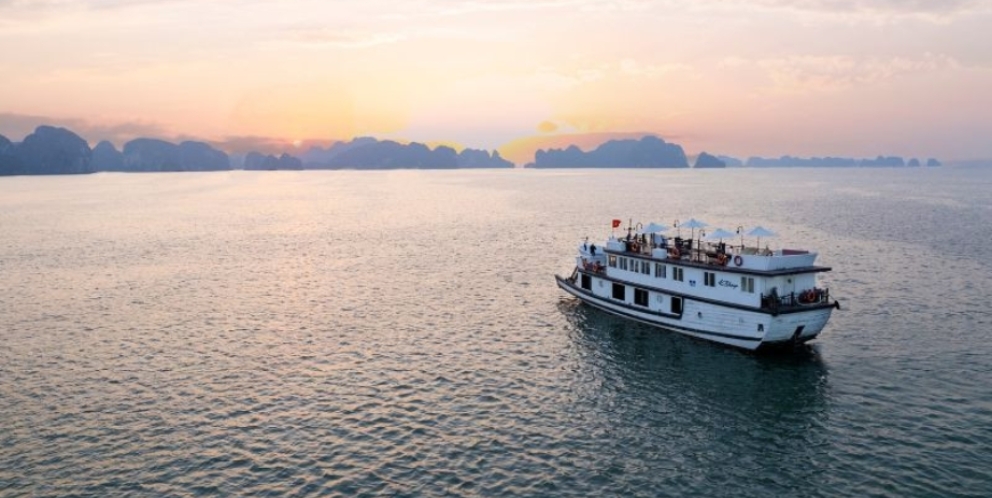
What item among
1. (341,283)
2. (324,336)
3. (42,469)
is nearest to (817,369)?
(324,336)

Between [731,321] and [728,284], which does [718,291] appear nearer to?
[728,284]

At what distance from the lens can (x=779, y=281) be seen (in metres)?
53.8

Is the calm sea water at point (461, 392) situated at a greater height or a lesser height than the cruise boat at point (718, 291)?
lesser

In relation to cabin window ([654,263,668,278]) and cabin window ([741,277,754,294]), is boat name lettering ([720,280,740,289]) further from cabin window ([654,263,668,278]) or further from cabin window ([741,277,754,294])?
cabin window ([654,263,668,278])

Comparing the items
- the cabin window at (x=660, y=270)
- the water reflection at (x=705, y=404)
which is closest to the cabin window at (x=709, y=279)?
the cabin window at (x=660, y=270)

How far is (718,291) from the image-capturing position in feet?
186

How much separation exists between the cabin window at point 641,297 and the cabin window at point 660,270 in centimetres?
230

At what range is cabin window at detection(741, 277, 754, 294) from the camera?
54.0m

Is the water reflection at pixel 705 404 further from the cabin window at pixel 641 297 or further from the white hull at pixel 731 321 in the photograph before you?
the cabin window at pixel 641 297

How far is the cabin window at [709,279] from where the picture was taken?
57.0m

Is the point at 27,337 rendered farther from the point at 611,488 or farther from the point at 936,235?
the point at 936,235

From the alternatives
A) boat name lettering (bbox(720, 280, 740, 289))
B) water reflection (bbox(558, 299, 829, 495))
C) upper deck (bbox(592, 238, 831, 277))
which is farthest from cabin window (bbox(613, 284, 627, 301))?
boat name lettering (bbox(720, 280, 740, 289))

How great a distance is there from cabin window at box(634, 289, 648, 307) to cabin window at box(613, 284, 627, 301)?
5.01 feet

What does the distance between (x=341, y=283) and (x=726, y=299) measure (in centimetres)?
4922
